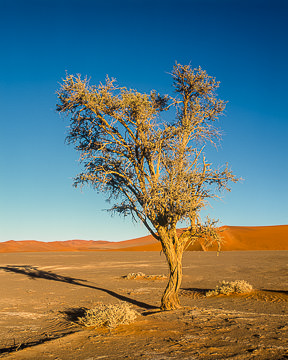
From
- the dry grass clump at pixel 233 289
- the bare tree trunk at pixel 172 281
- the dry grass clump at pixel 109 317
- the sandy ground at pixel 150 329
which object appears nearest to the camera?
the sandy ground at pixel 150 329

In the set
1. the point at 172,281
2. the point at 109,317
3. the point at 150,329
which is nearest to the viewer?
the point at 150,329

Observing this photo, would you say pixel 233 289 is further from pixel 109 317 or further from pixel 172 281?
pixel 109 317

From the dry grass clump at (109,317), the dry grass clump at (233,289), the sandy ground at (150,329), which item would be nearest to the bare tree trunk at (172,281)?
the sandy ground at (150,329)

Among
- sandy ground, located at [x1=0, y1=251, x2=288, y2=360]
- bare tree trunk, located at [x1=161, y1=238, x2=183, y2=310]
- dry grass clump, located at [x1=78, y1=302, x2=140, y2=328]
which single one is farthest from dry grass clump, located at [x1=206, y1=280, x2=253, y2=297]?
dry grass clump, located at [x1=78, y1=302, x2=140, y2=328]

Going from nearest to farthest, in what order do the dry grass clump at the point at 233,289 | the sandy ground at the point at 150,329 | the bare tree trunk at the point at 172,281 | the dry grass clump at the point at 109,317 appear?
the sandy ground at the point at 150,329 → the dry grass clump at the point at 109,317 → the bare tree trunk at the point at 172,281 → the dry grass clump at the point at 233,289

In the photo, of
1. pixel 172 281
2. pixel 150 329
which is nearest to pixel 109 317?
pixel 150 329

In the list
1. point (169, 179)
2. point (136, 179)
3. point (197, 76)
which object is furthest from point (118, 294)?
point (197, 76)

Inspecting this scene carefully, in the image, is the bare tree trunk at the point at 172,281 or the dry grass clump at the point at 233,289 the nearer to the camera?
the bare tree trunk at the point at 172,281

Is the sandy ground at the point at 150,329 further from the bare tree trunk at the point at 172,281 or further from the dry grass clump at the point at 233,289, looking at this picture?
the bare tree trunk at the point at 172,281

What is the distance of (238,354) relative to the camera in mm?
6441

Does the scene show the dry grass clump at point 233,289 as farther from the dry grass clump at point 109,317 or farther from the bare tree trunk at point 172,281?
the dry grass clump at point 109,317

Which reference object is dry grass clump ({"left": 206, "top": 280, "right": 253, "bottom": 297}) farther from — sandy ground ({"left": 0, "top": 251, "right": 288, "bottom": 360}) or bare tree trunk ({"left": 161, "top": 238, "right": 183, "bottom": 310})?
bare tree trunk ({"left": 161, "top": 238, "right": 183, "bottom": 310})

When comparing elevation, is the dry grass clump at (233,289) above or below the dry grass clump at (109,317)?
below

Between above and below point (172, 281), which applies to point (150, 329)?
below
